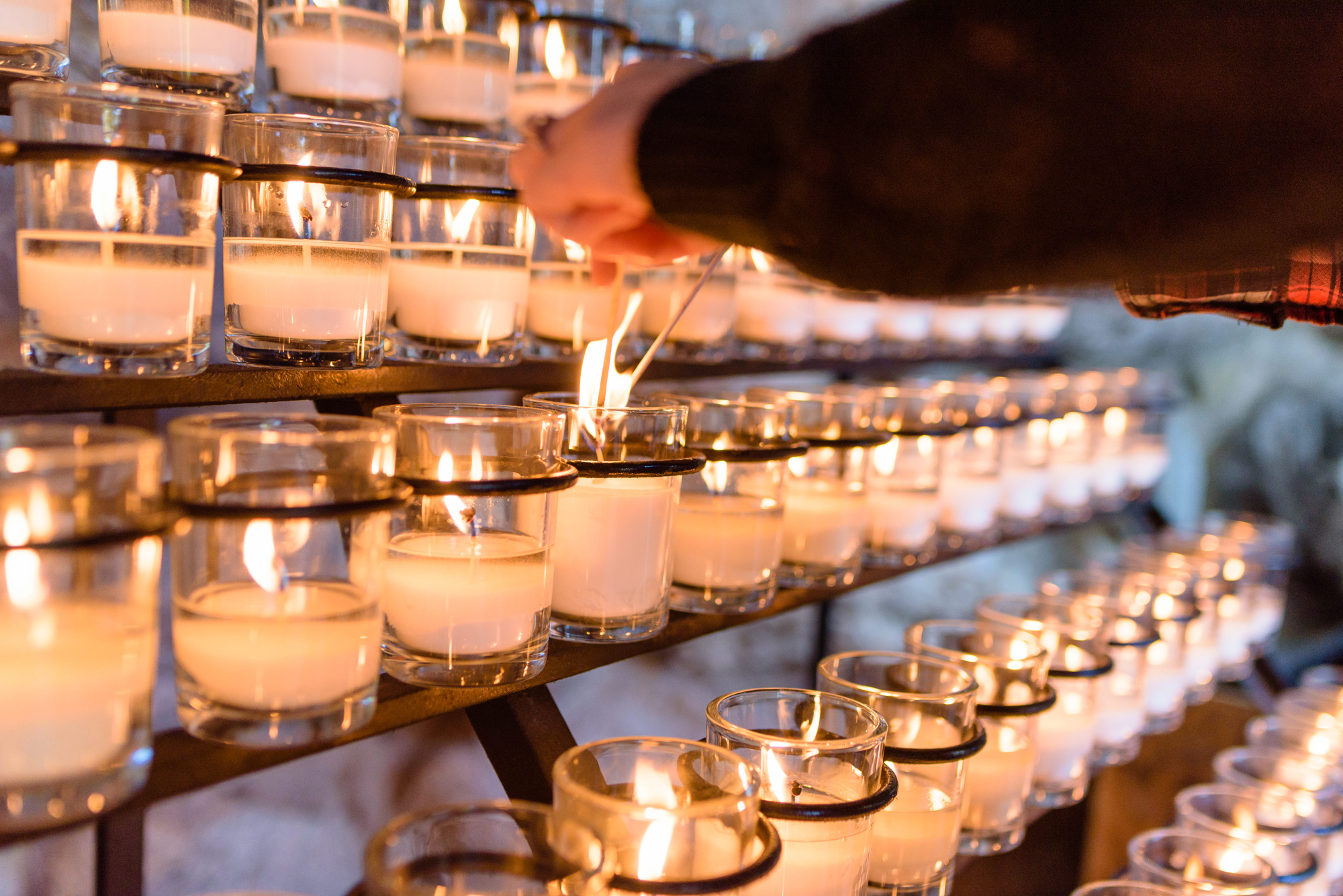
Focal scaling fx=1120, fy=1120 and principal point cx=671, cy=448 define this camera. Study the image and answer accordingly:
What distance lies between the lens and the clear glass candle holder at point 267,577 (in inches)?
17.8

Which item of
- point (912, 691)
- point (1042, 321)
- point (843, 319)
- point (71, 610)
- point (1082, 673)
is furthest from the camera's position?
point (1042, 321)

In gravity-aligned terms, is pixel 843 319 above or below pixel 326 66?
below

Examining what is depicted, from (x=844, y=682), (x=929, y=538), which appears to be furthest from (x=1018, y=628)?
(x=844, y=682)

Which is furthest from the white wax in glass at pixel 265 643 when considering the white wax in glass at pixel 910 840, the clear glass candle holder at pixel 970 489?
the clear glass candle holder at pixel 970 489

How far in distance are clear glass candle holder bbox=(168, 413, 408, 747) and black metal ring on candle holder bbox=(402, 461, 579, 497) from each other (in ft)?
0.17

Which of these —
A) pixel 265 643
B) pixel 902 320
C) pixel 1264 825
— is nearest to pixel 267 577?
pixel 265 643

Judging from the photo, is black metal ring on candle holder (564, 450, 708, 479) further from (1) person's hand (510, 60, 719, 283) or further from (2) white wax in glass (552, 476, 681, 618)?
(1) person's hand (510, 60, 719, 283)

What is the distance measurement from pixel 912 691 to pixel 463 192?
0.49 meters

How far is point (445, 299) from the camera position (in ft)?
2.15

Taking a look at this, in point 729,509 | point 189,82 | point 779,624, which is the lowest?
point 779,624

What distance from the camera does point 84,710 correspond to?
396 mm

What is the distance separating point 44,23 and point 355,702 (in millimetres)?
350

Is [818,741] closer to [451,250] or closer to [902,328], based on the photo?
[451,250]

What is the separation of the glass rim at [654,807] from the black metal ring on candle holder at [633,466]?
0.15 m
